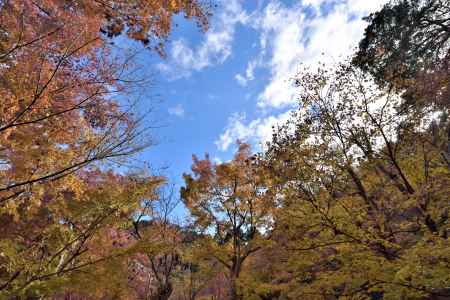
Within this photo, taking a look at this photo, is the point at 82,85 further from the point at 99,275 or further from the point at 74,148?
the point at 99,275

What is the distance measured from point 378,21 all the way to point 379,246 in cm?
726

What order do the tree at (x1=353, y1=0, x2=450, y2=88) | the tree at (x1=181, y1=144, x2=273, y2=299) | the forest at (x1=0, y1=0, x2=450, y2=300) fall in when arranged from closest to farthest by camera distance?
the forest at (x1=0, y1=0, x2=450, y2=300) < the tree at (x1=353, y1=0, x2=450, y2=88) < the tree at (x1=181, y1=144, x2=273, y2=299)

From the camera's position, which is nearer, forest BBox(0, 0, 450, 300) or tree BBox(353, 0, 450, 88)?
forest BBox(0, 0, 450, 300)

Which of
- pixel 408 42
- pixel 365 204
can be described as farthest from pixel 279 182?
pixel 408 42

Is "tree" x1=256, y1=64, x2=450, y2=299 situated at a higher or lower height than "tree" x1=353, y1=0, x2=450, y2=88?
lower

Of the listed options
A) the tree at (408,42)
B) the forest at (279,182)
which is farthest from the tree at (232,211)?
the tree at (408,42)

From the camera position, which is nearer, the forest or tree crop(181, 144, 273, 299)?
the forest

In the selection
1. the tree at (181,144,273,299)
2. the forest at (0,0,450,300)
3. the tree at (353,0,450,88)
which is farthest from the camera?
the tree at (181,144,273,299)

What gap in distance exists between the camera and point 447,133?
7688 mm

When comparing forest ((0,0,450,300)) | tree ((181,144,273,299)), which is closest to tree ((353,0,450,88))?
forest ((0,0,450,300))

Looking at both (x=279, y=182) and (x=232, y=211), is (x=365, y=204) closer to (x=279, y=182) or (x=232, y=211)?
(x=279, y=182)

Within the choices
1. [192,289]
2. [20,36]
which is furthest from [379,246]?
[192,289]

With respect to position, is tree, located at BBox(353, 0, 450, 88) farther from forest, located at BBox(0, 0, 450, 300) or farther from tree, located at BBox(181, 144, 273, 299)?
tree, located at BBox(181, 144, 273, 299)

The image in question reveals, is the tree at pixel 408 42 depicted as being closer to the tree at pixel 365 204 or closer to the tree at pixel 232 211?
the tree at pixel 365 204
